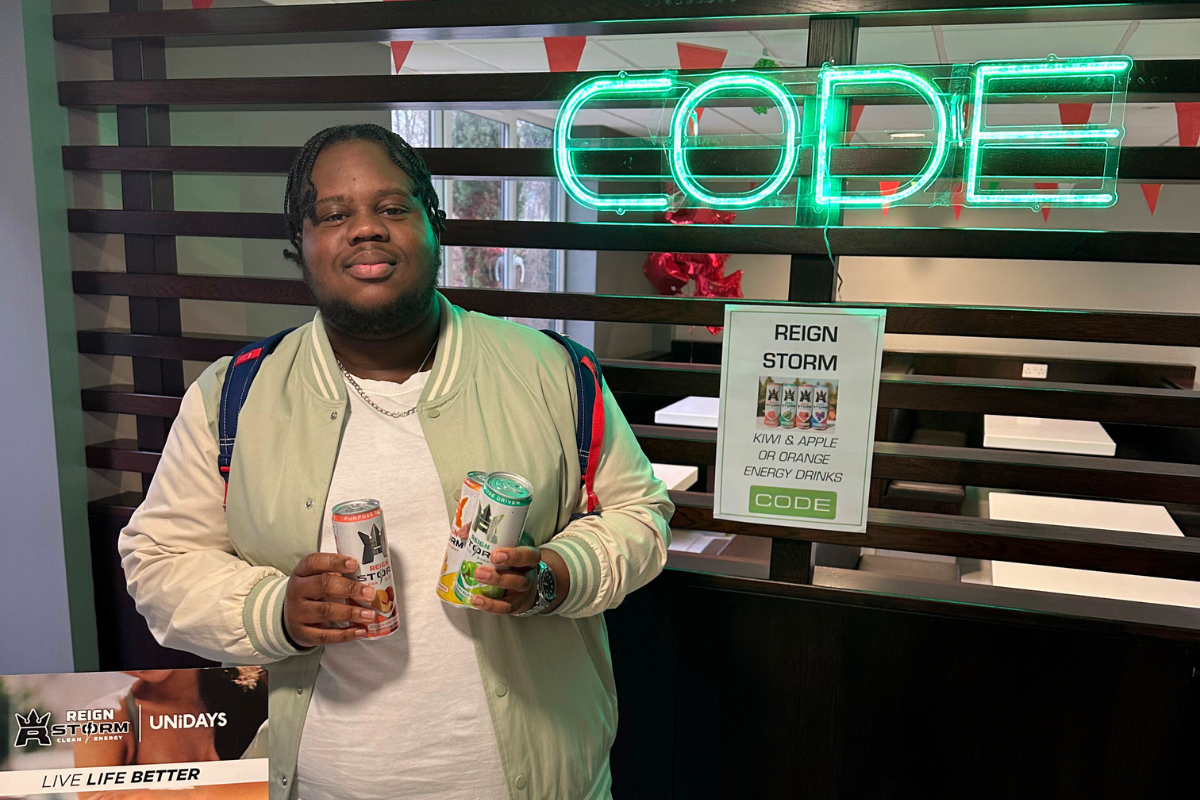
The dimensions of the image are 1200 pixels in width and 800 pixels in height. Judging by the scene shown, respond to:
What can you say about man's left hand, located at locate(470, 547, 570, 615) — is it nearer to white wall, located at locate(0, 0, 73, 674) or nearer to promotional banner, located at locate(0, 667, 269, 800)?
promotional banner, located at locate(0, 667, 269, 800)

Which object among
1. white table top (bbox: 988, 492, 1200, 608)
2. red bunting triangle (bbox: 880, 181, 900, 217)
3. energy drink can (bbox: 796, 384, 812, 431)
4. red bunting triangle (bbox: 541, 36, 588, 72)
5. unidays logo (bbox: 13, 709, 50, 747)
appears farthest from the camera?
white table top (bbox: 988, 492, 1200, 608)

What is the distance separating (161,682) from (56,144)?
1.96 m

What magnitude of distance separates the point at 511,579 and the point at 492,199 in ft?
22.8

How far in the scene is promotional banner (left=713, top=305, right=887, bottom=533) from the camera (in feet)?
5.80

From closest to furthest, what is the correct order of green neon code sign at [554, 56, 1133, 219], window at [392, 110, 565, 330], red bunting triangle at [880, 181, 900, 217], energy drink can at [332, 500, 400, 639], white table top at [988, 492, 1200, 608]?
energy drink can at [332, 500, 400, 639] < green neon code sign at [554, 56, 1133, 219] < red bunting triangle at [880, 181, 900, 217] < white table top at [988, 492, 1200, 608] < window at [392, 110, 565, 330]

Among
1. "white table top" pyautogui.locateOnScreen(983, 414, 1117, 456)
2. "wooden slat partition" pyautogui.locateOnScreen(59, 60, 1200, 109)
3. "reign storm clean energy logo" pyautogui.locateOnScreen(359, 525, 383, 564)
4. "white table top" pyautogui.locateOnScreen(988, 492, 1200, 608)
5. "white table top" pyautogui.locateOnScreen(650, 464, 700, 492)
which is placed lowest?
"white table top" pyautogui.locateOnScreen(650, 464, 700, 492)

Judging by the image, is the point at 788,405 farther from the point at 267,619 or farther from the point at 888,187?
the point at 267,619

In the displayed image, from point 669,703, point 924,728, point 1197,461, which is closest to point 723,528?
point 669,703

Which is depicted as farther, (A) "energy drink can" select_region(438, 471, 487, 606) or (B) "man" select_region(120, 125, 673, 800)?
(B) "man" select_region(120, 125, 673, 800)

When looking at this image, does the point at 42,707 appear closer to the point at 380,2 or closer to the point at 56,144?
the point at 380,2

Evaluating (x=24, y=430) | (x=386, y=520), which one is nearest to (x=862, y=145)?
(x=386, y=520)

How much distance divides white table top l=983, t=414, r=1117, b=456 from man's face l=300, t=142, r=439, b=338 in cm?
408

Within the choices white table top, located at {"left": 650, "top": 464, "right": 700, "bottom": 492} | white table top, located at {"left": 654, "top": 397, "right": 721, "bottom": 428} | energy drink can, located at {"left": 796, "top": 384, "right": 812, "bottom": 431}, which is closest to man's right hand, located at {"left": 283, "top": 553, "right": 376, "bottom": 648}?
energy drink can, located at {"left": 796, "top": 384, "right": 812, "bottom": 431}

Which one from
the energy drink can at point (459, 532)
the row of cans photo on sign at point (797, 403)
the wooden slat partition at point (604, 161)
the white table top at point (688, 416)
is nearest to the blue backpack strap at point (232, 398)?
the energy drink can at point (459, 532)
